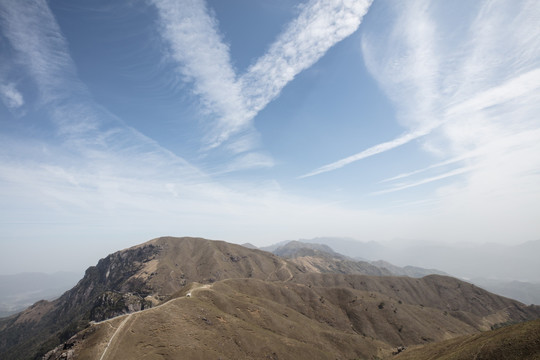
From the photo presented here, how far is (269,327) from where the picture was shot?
110 meters

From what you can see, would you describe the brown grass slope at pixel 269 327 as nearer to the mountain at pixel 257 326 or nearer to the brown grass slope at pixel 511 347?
the mountain at pixel 257 326

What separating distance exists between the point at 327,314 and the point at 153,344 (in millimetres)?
117245

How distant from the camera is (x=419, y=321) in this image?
520ft

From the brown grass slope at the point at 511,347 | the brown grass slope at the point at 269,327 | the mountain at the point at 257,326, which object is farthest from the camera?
the brown grass slope at the point at 269,327

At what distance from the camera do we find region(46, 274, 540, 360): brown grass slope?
7269 cm

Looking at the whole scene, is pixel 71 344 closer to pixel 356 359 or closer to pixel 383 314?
pixel 356 359

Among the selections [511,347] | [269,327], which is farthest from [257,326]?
[511,347]

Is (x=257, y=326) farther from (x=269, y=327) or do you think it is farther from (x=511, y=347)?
(x=511, y=347)

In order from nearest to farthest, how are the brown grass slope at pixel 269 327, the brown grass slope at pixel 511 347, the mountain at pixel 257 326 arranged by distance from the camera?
the brown grass slope at pixel 511 347
the mountain at pixel 257 326
the brown grass slope at pixel 269 327

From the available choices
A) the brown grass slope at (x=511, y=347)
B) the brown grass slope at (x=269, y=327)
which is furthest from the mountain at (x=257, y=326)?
the brown grass slope at (x=511, y=347)

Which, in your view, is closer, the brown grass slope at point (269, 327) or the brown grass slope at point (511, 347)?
the brown grass slope at point (511, 347)

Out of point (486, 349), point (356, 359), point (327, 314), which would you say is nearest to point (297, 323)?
point (356, 359)

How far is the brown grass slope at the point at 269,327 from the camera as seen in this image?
72.7 m

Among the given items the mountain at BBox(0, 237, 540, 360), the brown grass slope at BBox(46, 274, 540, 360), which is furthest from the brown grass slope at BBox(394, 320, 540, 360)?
the mountain at BBox(0, 237, 540, 360)
